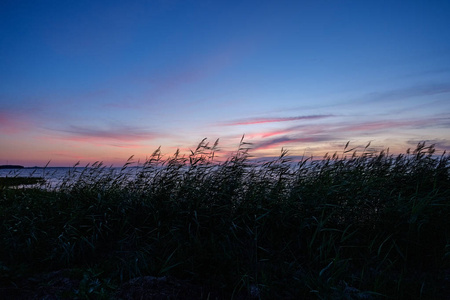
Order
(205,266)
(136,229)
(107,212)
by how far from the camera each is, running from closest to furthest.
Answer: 1. (205,266)
2. (136,229)
3. (107,212)

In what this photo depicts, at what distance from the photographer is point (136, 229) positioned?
509 centimetres

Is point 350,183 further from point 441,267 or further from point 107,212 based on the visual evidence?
point 107,212

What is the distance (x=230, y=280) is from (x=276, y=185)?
2698 millimetres

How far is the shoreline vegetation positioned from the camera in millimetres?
3623

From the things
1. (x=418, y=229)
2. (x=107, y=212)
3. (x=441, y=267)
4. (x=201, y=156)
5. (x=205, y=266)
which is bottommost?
(x=441, y=267)

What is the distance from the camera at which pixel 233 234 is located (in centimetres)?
492

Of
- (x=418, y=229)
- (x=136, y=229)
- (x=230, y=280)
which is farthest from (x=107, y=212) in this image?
(x=418, y=229)

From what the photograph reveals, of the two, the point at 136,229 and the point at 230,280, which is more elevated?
the point at 136,229

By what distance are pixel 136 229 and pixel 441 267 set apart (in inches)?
209

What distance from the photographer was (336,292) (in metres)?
3.31

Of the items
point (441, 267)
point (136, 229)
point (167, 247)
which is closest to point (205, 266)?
point (167, 247)

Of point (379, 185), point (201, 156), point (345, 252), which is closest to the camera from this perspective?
point (345, 252)

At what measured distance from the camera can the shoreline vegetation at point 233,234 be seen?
362 cm

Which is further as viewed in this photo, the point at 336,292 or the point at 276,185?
the point at 276,185
